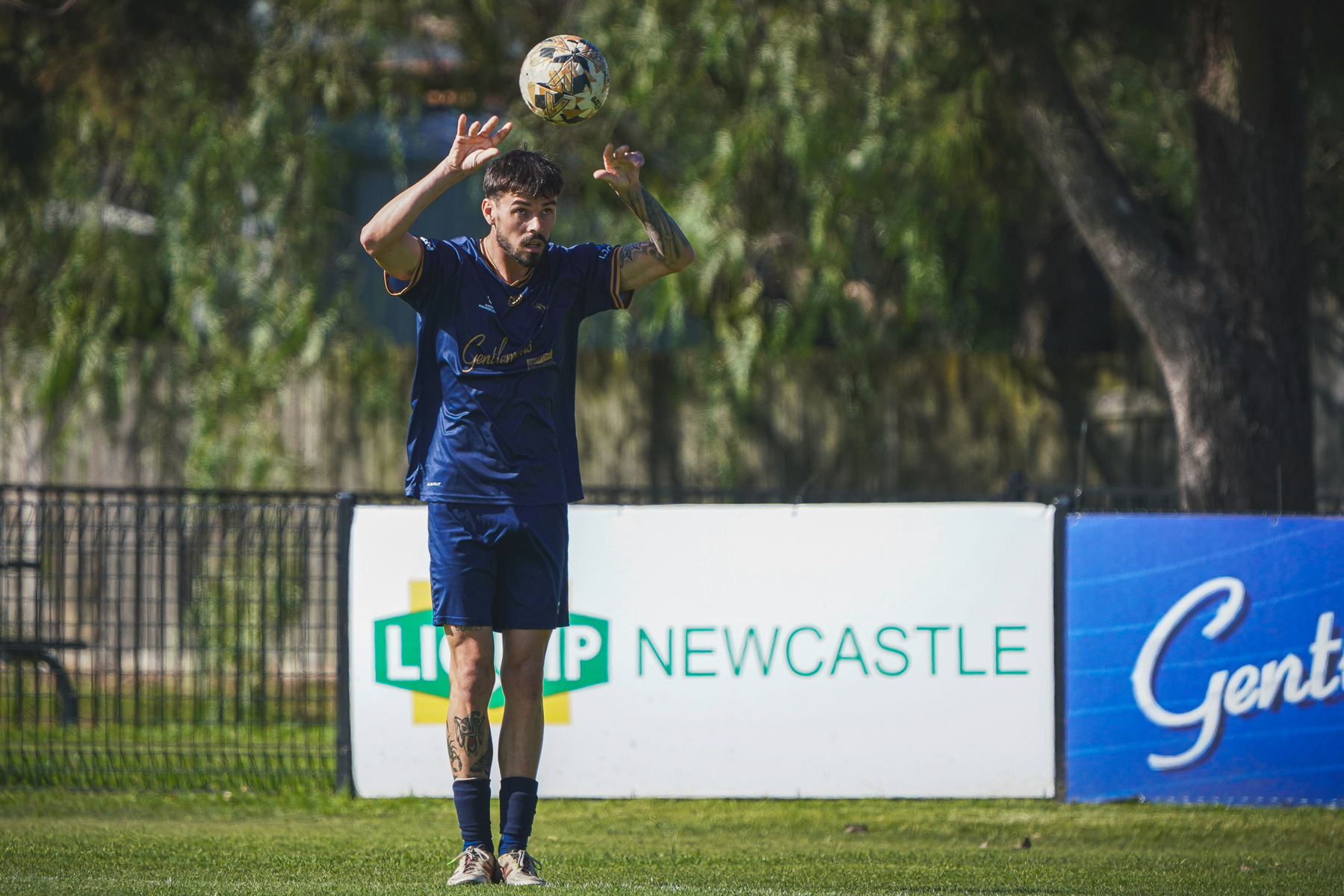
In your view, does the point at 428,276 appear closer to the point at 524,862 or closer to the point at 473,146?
the point at 473,146

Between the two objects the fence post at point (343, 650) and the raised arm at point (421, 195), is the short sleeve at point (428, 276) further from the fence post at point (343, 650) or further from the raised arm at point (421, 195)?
the fence post at point (343, 650)

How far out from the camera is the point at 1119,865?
5.00 metres

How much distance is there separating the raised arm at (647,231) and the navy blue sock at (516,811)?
1.56 m

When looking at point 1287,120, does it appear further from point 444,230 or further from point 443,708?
point 444,230

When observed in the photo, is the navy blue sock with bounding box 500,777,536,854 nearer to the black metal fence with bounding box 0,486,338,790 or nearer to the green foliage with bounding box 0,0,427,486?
the black metal fence with bounding box 0,486,338,790

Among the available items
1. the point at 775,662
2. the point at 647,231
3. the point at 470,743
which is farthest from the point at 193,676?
the point at 647,231

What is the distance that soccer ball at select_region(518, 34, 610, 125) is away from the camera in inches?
184

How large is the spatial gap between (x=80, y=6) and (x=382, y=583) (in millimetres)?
4647

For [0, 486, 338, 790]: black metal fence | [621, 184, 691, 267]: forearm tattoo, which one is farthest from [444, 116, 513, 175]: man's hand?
[0, 486, 338, 790]: black metal fence

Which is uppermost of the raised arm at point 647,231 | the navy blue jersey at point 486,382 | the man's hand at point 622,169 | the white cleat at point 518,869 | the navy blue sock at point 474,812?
the man's hand at point 622,169

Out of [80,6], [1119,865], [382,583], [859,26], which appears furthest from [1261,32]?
[80,6]

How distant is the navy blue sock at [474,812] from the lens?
4.20m

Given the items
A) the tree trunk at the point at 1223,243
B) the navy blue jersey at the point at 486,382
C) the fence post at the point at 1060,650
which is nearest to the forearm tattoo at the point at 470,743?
the navy blue jersey at the point at 486,382

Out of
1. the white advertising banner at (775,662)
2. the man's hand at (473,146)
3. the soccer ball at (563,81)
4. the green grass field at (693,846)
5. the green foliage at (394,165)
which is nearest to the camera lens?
the man's hand at (473,146)
